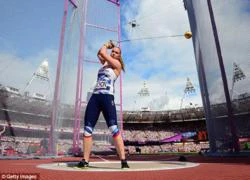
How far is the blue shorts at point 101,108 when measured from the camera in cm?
308

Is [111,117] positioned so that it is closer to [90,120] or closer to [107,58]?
[90,120]

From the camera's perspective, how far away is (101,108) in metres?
3.17

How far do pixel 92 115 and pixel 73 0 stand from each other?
9005 mm

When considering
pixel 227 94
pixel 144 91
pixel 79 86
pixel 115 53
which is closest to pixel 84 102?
pixel 79 86

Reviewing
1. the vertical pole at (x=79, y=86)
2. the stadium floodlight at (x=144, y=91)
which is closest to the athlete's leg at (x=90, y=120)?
the vertical pole at (x=79, y=86)

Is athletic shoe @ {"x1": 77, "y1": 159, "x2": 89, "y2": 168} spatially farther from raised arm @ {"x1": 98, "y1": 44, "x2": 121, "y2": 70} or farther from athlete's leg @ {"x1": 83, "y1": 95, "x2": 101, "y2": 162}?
raised arm @ {"x1": 98, "y1": 44, "x2": 121, "y2": 70}

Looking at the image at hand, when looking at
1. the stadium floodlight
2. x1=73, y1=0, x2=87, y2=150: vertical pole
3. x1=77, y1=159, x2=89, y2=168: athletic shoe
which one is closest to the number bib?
x1=77, y1=159, x2=89, y2=168: athletic shoe

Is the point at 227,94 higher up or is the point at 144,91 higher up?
the point at 144,91

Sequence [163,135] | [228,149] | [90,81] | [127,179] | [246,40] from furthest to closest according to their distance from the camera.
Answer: [163,135] → [90,81] → [228,149] → [246,40] → [127,179]

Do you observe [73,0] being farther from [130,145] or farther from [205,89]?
[130,145]

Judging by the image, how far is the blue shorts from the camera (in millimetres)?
3078

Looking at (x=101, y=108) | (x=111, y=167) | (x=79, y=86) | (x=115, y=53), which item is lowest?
(x=111, y=167)

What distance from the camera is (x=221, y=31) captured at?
19.1 feet

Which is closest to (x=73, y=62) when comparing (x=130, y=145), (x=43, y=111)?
(x=43, y=111)
